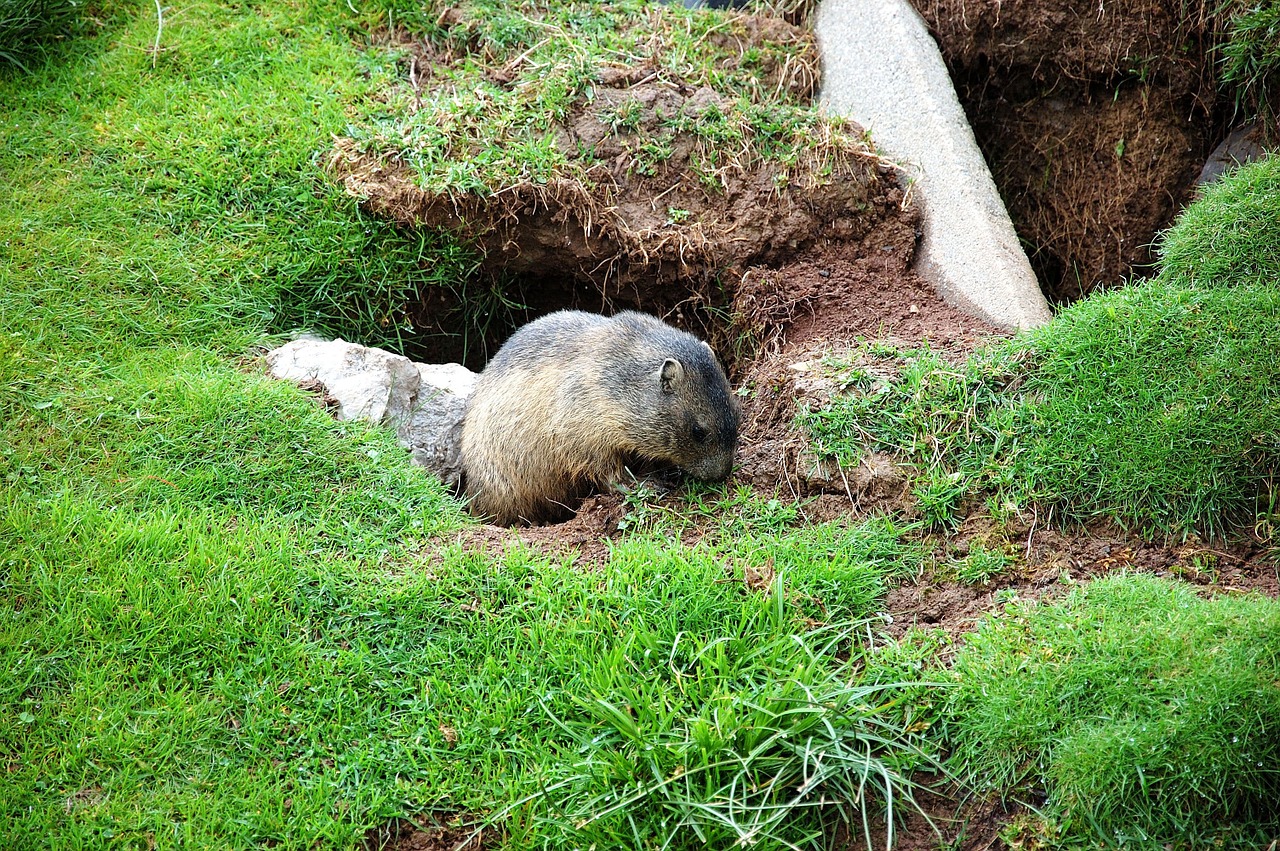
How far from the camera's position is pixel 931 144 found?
6.04 metres

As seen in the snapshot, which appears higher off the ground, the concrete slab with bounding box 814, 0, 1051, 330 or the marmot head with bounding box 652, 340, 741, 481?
the concrete slab with bounding box 814, 0, 1051, 330

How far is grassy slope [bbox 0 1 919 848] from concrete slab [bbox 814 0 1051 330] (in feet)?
6.60

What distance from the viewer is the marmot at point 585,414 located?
4762 mm

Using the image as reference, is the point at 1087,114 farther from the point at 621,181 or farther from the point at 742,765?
the point at 742,765

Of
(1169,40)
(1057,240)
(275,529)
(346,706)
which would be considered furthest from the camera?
(1057,240)

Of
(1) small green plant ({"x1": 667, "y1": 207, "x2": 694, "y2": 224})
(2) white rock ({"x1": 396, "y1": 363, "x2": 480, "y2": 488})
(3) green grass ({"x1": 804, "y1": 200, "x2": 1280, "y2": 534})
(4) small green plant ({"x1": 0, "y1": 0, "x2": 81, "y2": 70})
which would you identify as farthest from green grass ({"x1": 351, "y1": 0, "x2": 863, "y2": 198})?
(4) small green plant ({"x1": 0, "y1": 0, "x2": 81, "y2": 70})

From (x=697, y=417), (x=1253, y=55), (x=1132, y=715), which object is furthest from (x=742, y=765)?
(x=1253, y=55)

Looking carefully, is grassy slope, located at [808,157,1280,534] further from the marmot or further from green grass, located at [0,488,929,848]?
green grass, located at [0,488,929,848]

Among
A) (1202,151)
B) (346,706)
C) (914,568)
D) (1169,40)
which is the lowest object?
(346,706)

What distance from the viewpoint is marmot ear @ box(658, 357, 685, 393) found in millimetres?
4773

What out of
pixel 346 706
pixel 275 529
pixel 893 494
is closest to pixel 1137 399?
pixel 893 494

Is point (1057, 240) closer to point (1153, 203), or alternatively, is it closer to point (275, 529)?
point (1153, 203)

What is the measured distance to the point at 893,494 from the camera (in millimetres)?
4355

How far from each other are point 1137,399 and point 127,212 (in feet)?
19.0
